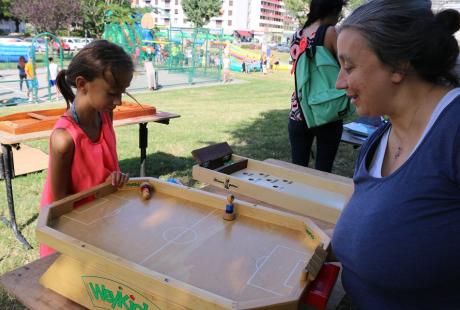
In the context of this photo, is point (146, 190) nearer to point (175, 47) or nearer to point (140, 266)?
point (140, 266)

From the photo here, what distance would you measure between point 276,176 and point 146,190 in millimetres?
928

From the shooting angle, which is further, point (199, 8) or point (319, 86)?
point (199, 8)

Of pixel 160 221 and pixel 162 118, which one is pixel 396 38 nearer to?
pixel 160 221

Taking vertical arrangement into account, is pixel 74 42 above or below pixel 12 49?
above

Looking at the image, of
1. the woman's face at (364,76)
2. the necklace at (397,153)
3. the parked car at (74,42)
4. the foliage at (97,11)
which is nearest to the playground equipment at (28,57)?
the parked car at (74,42)

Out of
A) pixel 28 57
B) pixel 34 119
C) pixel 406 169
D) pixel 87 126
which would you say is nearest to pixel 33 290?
pixel 87 126

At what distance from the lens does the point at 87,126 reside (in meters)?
1.87

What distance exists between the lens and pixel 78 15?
26.0 m

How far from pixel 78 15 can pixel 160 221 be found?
92.1 ft

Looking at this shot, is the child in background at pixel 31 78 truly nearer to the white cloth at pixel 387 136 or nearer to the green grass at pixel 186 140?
the green grass at pixel 186 140

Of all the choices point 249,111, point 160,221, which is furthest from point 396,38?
point 249,111

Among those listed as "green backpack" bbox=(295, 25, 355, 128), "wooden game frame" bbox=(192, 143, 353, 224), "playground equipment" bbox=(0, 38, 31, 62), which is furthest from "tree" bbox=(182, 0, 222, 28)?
"wooden game frame" bbox=(192, 143, 353, 224)

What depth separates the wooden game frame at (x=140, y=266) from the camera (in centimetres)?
101

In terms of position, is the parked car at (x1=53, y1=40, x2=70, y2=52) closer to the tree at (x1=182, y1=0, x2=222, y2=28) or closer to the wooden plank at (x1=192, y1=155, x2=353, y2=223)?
the wooden plank at (x1=192, y1=155, x2=353, y2=223)
